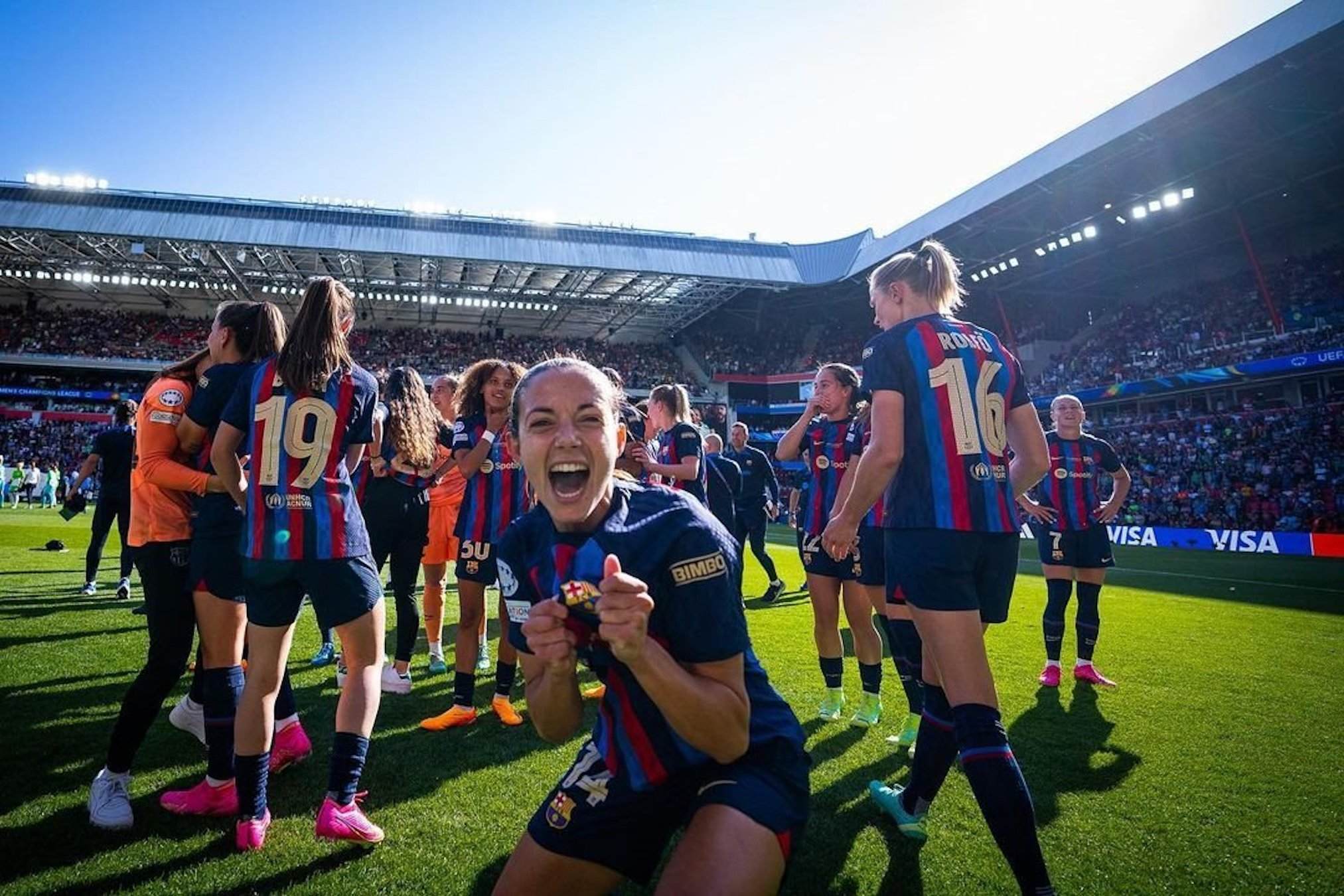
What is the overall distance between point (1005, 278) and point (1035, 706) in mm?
33359

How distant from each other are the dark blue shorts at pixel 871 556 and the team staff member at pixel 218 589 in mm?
Result: 3480

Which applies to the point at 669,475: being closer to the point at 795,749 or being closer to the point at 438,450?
the point at 438,450

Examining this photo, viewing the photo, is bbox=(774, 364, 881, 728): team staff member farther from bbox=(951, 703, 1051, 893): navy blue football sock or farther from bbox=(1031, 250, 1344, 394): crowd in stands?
bbox=(1031, 250, 1344, 394): crowd in stands

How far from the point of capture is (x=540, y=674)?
174 centimetres

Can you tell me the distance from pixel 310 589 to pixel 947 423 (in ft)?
8.95

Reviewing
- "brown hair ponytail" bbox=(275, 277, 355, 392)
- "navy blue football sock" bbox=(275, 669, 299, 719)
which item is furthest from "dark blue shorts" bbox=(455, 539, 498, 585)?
"brown hair ponytail" bbox=(275, 277, 355, 392)

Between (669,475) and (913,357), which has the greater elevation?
(913,357)

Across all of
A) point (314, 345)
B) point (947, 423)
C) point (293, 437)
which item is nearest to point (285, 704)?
point (293, 437)

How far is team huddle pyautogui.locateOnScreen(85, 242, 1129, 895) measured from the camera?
166 cm

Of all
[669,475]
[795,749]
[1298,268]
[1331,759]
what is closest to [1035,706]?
[1331,759]

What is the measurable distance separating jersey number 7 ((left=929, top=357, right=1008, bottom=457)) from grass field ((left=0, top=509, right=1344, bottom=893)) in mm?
1682

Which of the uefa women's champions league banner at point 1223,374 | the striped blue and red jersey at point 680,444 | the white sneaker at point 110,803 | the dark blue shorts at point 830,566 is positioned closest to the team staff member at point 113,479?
the white sneaker at point 110,803

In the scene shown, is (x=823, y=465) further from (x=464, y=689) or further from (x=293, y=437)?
(x=293, y=437)

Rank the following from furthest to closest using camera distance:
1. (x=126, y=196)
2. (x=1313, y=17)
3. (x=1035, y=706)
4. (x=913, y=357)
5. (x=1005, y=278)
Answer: (x=1005, y=278), (x=126, y=196), (x=1313, y=17), (x=1035, y=706), (x=913, y=357)
